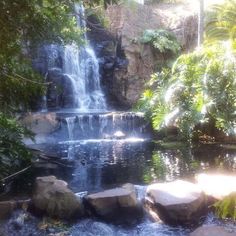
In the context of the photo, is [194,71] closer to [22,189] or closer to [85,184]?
[85,184]

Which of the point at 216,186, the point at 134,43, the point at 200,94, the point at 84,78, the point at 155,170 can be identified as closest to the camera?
the point at 216,186

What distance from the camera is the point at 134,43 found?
16.5 m

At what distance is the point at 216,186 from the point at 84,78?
34.6ft

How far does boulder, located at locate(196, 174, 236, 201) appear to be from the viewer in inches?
232

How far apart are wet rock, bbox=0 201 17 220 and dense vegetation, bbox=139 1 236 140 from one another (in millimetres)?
6150

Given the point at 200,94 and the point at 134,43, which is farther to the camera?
the point at 134,43

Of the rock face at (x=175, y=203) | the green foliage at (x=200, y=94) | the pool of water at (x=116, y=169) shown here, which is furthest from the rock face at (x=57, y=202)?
the green foliage at (x=200, y=94)

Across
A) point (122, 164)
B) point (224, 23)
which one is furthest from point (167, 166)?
point (224, 23)

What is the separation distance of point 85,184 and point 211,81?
5286mm

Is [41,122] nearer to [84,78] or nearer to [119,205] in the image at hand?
[84,78]

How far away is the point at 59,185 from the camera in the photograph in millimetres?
6004

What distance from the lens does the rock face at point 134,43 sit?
15.9 meters

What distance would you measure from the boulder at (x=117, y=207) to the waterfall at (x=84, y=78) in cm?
969

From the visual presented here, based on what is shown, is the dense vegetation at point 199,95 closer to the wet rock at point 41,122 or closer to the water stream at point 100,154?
the water stream at point 100,154
